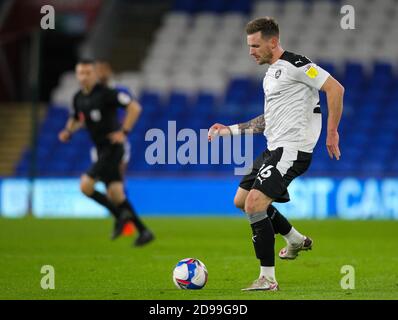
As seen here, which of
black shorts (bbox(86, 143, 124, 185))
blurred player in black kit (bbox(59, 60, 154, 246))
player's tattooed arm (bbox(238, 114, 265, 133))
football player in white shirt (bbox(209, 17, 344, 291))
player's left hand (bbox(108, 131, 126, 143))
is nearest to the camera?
football player in white shirt (bbox(209, 17, 344, 291))

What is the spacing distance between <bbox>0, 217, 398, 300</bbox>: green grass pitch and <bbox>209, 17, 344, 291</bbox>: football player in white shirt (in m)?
0.50

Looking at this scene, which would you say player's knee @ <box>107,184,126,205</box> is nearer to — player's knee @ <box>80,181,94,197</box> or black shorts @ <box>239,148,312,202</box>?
player's knee @ <box>80,181,94,197</box>

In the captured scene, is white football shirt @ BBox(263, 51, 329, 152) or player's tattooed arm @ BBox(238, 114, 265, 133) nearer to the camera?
white football shirt @ BBox(263, 51, 329, 152)

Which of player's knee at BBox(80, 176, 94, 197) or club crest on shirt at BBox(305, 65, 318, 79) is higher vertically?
club crest on shirt at BBox(305, 65, 318, 79)

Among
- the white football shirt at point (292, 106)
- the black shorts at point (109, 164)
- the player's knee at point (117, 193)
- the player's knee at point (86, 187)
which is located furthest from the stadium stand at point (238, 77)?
the white football shirt at point (292, 106)

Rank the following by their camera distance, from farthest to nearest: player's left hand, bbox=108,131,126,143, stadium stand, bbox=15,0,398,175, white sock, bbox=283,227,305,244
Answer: stadium stand, bbox=15,0,398,175, player's left hand, bbox=108,131,126,143, white sock, bbox=283,227,305,244

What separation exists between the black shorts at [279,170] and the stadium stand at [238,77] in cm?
1307

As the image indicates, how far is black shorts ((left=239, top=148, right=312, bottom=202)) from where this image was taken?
823 cm

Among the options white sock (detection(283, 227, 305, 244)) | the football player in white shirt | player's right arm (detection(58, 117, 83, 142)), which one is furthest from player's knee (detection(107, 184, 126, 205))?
the football player in white shirt

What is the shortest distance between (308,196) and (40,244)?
8.03 metres

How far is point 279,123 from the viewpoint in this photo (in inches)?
331

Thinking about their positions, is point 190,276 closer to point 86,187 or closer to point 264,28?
point 264,28

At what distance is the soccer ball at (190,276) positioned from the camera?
832 centimetres
